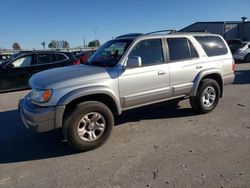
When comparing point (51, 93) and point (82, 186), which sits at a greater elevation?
point (51, 93)

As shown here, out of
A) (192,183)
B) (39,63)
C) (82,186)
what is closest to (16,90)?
(39,63)

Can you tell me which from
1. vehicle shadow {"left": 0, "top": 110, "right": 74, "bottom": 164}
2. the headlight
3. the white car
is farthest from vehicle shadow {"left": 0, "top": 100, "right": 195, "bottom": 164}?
the white car

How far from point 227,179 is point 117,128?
2.55 meters

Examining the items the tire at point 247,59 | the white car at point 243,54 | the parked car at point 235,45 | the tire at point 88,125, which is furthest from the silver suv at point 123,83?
the parked car at point 235,45

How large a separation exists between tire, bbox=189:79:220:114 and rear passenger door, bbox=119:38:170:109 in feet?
2.88

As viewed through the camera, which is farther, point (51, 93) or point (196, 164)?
point (51, 93)

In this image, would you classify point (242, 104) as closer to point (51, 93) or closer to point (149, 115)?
point (149, 115)

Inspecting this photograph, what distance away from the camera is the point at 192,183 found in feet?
11.0

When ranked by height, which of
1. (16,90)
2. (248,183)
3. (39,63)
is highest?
(39,63)

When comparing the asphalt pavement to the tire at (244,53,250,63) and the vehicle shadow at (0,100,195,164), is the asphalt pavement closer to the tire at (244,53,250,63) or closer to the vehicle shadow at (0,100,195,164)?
the vehicle shadow at (0,100,195,164)

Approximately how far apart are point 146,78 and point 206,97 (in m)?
1.86

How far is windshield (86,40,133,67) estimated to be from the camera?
16.5 feet

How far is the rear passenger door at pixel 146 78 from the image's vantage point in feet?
16.0

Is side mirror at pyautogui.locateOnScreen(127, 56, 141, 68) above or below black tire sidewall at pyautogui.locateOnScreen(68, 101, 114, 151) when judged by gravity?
above
